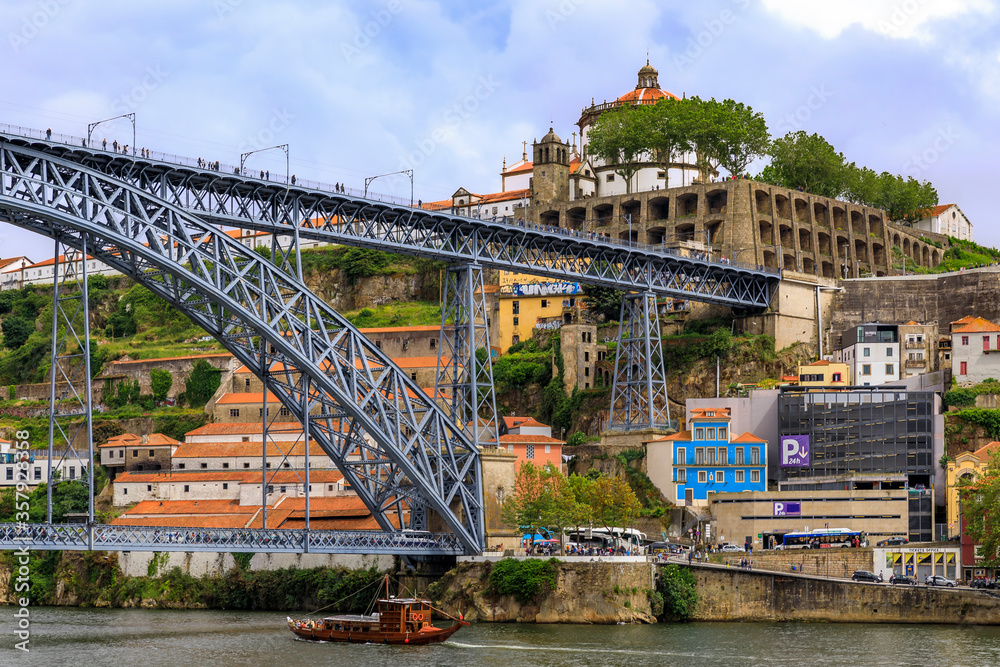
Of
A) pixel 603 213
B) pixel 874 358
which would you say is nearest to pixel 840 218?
pixel 603 213

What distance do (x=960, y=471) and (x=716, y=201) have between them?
1475 inches

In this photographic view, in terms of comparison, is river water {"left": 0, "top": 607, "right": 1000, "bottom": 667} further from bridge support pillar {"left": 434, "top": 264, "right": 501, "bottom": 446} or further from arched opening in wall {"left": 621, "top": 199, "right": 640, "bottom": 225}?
arched opening in wall {"left": 621, "top": 199, "right": 640, "bottom": 225}

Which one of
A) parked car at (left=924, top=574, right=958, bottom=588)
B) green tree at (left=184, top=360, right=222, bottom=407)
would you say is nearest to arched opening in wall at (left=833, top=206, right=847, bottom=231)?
green tree at (left=184, top=360, right=222, bottom=407)

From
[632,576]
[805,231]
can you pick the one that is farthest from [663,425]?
[805,231]

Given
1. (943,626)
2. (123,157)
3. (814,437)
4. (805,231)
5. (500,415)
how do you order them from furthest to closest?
(805,231) < (500,415) < (814,437) < (943,626) < (123,157)

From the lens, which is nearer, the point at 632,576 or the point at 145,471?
the point at 632,576

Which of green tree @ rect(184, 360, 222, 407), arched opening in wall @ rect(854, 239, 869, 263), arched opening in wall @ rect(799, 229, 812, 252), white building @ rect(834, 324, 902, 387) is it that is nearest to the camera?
white building @ rect(834, 324, 902, 387)

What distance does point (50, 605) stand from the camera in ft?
266

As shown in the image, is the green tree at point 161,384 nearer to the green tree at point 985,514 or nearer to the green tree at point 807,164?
the green tree at point 807,164

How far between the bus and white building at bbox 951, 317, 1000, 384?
58.7 ft

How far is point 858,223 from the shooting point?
113 meters

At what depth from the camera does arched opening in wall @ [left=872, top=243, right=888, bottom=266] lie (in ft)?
372

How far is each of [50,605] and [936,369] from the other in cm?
5361

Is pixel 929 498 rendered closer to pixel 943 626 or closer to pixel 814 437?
pixel 814 437
